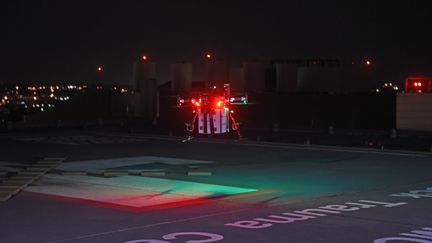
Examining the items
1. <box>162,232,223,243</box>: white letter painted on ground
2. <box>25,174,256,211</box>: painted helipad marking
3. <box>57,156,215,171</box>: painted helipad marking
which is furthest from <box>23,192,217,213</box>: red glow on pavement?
<box>57,156,215,171</box>: painted helipad marking

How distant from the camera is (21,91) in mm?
170875

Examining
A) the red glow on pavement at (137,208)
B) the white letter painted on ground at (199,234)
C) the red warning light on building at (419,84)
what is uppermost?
the red warning light on building at (419,84)

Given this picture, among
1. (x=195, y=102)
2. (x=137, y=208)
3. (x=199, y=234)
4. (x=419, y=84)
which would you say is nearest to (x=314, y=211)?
(x=199, y=234)

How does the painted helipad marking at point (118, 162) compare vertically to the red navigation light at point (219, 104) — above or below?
below

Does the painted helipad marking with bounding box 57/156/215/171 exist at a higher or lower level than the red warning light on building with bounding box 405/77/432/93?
lower

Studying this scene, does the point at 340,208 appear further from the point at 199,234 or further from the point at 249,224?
the point at 199,234

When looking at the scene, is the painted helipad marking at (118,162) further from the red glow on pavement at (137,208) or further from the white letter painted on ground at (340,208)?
the white letter painted on ground at (340,208)

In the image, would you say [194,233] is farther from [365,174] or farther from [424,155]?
[424,155]

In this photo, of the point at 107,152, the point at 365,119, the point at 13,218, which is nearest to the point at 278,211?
the point at 13,218

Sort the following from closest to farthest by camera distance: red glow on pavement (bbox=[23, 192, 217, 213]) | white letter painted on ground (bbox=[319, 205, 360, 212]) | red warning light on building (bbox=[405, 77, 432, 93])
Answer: white letter painted on ground (bbox=[319, 205, 360, 212])
red glow on pavement (bbox=[23, 192, 217, 213])
red warning light on building (bbox=[405, 77, 432, 93])

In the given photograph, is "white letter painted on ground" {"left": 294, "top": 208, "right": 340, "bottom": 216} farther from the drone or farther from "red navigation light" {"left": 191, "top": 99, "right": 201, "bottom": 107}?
"red navigation light" {"left": 191, "top": 99, "right": 201, "bottom": 107}

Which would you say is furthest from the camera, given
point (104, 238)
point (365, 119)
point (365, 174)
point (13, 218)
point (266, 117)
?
point (266, 117)

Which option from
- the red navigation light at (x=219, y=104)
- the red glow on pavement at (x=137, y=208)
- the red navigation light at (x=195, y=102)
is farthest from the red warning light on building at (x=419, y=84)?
the red glow on pavement at (x=137, y=208)

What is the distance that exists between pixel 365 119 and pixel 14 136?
28.4 m
